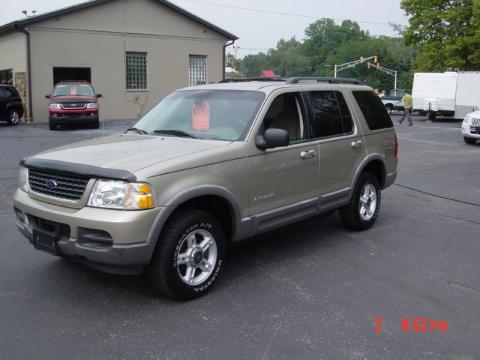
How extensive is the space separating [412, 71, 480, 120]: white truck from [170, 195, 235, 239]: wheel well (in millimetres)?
26497

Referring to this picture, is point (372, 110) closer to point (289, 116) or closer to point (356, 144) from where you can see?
point (356, 144)

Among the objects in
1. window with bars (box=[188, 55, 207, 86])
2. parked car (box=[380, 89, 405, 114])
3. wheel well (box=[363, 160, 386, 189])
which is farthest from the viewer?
parked car (box=[380, 89, 405, 114])

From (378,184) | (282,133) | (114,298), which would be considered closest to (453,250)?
(378,184)

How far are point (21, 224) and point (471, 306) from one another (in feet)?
12.7

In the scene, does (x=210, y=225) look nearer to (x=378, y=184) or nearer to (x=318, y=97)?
(x=318, y=97)

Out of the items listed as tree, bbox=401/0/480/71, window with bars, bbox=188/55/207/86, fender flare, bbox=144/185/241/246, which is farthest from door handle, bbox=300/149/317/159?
tree, bbox=401/0/480/71

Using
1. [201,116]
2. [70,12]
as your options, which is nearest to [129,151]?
[201,116]

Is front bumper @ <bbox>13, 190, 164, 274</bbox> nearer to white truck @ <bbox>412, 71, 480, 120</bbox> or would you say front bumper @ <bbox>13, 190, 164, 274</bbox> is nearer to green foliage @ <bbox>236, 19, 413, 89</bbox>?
white truck @ <bbox>412, 71, 480, 120</bbox>

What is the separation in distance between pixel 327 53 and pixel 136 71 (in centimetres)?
10556

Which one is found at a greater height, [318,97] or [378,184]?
[318,97]

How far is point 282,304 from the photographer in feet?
15.0

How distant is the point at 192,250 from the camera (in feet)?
15.1

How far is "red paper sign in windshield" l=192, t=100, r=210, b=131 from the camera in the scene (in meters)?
5.38

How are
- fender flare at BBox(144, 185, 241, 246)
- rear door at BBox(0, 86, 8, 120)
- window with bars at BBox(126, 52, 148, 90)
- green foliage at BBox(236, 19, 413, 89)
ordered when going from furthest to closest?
green foliage at BBox(236, 19, 413, 89) → window with bars at BBox(126, 52, 148, 90) → rear door at BBox(0, 86, 8, 120) → fender flare at BBox(144, 185, 241, 246)
